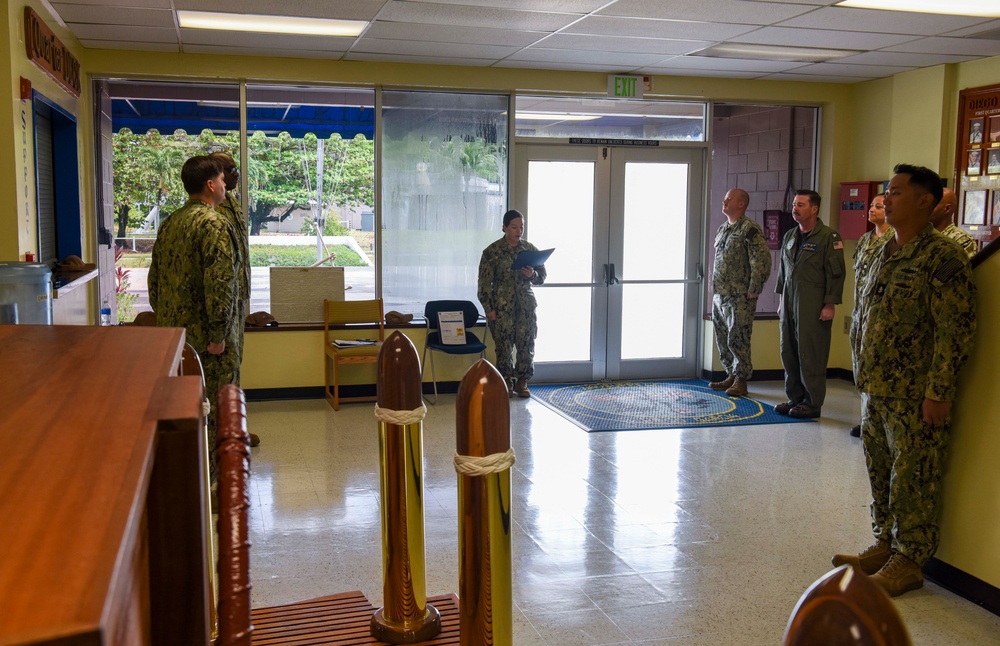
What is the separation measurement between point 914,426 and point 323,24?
443 centimetres

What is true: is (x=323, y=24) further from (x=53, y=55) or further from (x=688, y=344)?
(x=688, y=344)

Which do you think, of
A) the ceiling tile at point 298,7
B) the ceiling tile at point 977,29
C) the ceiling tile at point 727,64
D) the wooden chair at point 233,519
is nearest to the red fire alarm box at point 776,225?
the ceiling tile at point 727,64

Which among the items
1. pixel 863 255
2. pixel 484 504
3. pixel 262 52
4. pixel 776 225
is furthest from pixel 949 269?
pixel 262 52

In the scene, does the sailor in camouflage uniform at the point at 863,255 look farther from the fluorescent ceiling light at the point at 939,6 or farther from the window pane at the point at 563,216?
the window pane at the point at 563,216

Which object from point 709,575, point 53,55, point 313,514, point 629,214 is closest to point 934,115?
point 629,214

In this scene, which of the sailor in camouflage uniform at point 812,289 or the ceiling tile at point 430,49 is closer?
the ceiling tile at point 430,49

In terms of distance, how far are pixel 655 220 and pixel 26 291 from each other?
19.4 ft

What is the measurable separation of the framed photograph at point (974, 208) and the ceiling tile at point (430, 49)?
147 inches

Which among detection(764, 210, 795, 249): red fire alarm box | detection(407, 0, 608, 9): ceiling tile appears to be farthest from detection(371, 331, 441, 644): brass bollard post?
detection(764, 210, 795, 249): red fire alarm box

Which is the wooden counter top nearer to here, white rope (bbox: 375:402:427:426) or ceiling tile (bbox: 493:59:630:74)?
white rope (bbox: 375:402:427:426)

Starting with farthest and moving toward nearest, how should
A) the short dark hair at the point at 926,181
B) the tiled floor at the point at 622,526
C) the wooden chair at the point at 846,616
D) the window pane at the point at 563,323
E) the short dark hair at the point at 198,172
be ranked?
the window pane at the point at 563,323
the short dark hair at the point at 198,172
the short dark hair at the point at 926,181
the tiled floor at the point at 622,526
the wooden chair at the point at 846,616

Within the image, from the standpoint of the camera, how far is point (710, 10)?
5469 millimetres

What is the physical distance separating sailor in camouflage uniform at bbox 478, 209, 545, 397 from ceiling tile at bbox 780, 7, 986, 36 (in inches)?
108

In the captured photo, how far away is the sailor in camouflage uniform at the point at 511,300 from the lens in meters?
7.53
